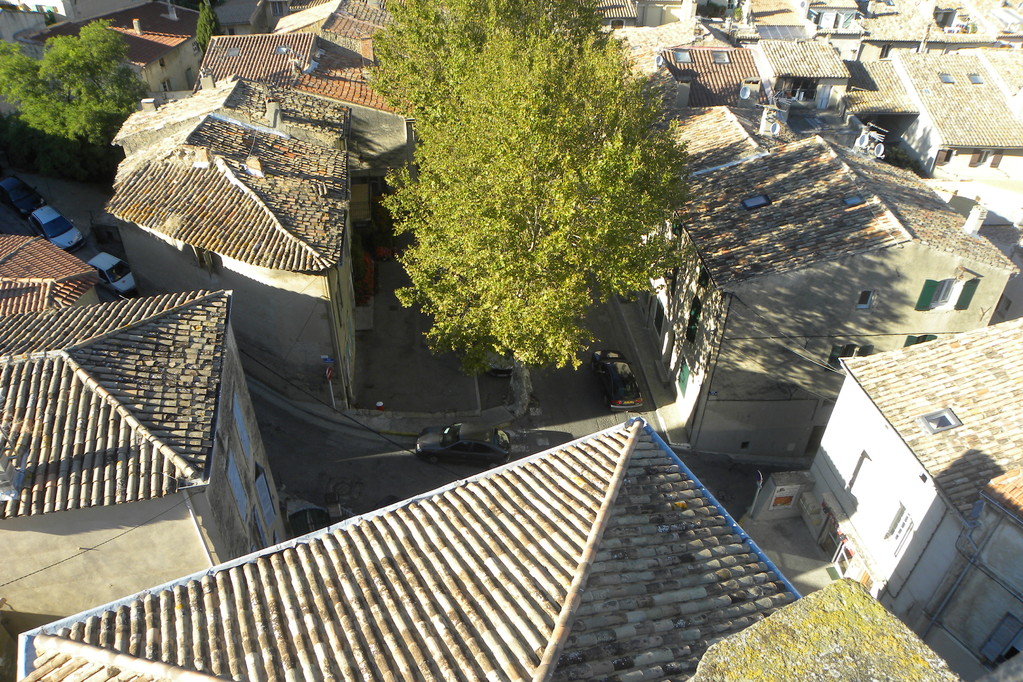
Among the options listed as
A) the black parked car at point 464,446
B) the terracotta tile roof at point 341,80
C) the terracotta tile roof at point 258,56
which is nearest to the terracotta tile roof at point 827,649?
the black parked car at point 464,446

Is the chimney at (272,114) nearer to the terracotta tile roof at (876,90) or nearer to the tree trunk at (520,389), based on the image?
the tree trunk at (520,389)

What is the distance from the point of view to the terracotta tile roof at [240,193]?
75.5ft

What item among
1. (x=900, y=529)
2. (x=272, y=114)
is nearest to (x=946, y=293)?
(x=900, y=529)

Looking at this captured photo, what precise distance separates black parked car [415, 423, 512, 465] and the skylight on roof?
13.2 meters

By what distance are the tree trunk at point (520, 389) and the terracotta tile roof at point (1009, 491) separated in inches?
591

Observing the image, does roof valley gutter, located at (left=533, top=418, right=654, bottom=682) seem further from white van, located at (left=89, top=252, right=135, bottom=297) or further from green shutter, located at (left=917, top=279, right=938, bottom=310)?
white van, located at (left=89, top=252, right=135, bottom=297)

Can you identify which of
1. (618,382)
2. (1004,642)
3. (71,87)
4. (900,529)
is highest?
(71,87)

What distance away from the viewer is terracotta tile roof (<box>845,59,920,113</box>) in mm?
49531

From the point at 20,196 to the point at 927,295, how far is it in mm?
41437

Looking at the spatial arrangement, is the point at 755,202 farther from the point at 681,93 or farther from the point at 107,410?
the point at 107,410

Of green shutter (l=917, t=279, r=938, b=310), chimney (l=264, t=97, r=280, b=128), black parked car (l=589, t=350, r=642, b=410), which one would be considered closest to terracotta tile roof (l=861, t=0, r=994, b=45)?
green shutter (l=917, t=279, r=938, b=310)

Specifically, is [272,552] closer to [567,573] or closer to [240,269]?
[567,573]

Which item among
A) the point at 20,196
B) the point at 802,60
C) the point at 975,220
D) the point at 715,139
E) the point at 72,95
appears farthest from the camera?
the point at 802,60

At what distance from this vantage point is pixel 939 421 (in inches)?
758
